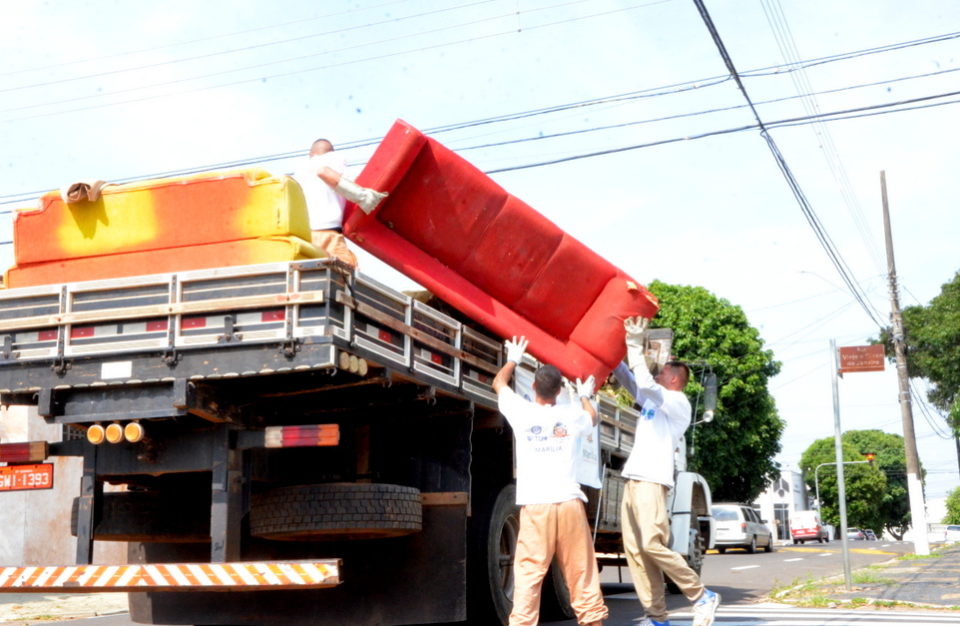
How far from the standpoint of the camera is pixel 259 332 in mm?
5957

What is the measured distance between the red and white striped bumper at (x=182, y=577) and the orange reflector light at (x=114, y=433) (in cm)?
72

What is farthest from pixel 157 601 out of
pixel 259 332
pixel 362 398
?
pixel 259 332

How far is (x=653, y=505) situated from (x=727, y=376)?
122 ft

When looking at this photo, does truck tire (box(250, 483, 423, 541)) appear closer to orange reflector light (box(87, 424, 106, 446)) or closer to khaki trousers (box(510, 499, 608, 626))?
khaki trousers (box(510, 499, 608, 626))

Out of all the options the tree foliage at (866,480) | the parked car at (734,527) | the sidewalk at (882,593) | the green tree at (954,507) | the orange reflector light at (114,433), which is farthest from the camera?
the green tree at (954,507)

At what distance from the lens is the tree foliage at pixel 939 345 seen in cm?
3581

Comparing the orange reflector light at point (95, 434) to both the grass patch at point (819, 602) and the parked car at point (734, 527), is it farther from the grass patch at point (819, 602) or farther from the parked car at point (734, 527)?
the parked car at point (734, 527)

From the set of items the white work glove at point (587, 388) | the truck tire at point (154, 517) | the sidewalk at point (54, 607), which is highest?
the white work glove at point (587, 388)

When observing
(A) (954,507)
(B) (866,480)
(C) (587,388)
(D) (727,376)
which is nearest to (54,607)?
(C) (587,388)

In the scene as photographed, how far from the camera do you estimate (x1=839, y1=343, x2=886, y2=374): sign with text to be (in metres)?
13.4

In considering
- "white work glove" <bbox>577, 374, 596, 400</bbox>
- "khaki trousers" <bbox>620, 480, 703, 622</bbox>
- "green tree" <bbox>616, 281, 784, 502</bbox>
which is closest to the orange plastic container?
"white work glove" <bbox>577, 374, 596, 400</bbox>

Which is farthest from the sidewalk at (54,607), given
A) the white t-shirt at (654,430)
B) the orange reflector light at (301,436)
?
the white t-shirt at (654,430)

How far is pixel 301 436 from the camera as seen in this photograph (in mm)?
6195

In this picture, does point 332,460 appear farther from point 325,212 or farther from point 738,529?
point 738,529
